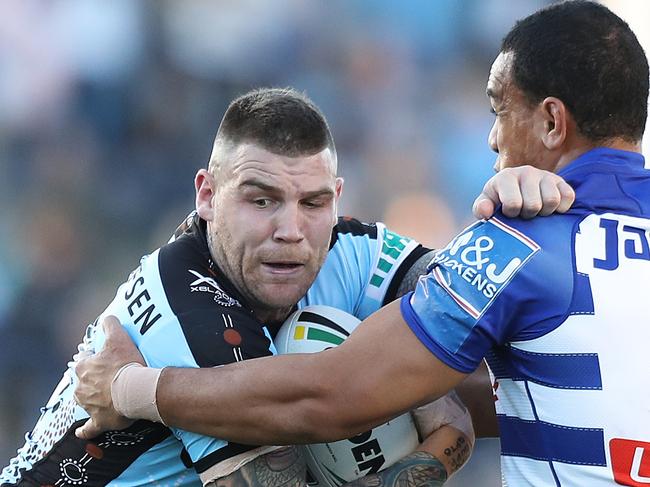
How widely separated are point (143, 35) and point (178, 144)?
0.81m

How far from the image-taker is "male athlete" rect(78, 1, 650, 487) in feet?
8.34

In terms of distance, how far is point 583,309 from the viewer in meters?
2.53

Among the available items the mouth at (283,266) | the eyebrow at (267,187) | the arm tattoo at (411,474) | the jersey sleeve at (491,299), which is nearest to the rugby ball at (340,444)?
the arm tattoo at (411,474)

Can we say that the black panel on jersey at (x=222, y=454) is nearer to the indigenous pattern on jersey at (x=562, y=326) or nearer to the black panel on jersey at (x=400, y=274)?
the indigenous pattern on jersey at (x=562, y=326)

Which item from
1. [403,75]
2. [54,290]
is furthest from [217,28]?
[54,290]

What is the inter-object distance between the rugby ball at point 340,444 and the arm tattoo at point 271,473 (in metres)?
0.23

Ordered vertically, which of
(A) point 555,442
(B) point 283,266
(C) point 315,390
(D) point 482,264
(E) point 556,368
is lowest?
(A) point 555,442

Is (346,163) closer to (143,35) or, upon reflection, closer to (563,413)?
(143,35)

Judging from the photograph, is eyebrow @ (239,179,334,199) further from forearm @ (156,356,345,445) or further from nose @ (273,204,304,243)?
forearm @ (156,356,345,445)

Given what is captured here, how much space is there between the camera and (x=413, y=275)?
3.51 metres

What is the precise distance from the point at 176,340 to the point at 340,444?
0.62 m

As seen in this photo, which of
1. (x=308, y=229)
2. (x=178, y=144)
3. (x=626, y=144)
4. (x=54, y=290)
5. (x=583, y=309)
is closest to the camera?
(x=583, y=309)

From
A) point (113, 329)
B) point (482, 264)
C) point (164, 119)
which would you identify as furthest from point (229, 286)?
point (164, 119)

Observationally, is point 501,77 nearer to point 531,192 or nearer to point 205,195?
point 531,192
